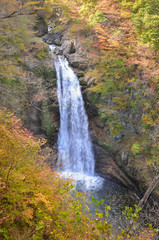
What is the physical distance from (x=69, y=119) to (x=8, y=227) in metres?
11.2

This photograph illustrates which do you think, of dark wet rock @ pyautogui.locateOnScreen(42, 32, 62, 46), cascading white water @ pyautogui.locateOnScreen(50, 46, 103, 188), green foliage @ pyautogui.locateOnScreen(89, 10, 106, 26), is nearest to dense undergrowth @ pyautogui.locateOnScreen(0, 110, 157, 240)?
cascading white water @ pyautogui.locateOnScreen(50, 46, 103, 188)

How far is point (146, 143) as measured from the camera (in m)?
11.3

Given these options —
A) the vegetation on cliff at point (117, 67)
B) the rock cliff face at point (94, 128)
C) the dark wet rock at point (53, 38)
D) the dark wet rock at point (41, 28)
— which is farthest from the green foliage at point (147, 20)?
the dark wet rock at point (41, 28)

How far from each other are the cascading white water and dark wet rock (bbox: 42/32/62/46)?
5429 mm

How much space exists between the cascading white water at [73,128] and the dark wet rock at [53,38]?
543 centimetres

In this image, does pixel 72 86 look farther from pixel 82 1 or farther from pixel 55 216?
pixel 55 216

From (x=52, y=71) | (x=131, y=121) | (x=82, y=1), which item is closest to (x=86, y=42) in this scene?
(x=82, y=1)

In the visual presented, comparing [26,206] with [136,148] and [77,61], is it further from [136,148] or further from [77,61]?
[77,61]

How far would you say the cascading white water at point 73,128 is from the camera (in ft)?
44.6

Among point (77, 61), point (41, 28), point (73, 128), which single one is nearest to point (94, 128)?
point (73, 128)

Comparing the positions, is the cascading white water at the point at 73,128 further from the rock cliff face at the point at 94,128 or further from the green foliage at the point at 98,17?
the green foliage at the point at 98,17

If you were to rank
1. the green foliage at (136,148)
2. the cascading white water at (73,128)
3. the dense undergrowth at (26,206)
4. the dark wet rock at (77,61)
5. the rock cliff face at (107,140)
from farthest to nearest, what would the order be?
1. the dark wet rock at (77,61)
2. the cascading white water at (73,128)
3. the rock cliff face at (107,140)
4. the green foliage at (136,148)
5. the dense undergrowth at (26,206)

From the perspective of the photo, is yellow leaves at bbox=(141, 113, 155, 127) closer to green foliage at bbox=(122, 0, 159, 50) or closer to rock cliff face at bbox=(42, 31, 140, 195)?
rock cliff face at bbox=(42, 31, 140, 195)

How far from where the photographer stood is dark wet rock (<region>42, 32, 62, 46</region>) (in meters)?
18.2
